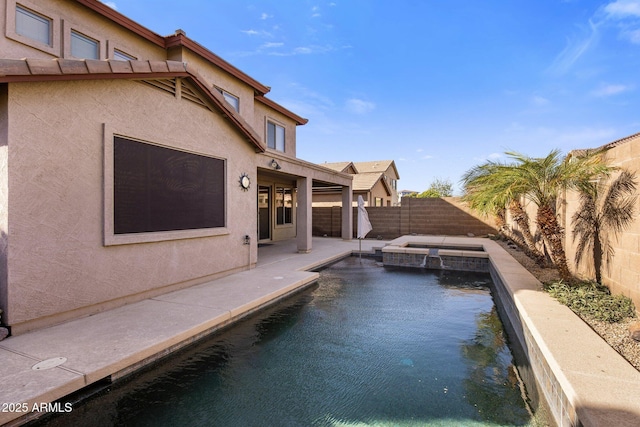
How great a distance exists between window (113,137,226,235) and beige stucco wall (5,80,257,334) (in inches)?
10.9

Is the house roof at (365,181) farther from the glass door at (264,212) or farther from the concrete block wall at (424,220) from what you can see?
the glass door at (264,212)

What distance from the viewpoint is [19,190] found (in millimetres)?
4414

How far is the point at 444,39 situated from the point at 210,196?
15513mm

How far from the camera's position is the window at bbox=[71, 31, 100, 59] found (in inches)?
293

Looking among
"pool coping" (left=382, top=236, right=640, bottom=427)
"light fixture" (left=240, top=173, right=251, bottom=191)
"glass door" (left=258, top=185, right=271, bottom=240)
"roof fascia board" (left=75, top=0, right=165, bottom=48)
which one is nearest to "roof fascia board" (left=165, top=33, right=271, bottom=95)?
"roof fascia board" (left=75, top=0, right=165, bottom=48)

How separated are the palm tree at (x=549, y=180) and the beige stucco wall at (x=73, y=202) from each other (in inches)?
290

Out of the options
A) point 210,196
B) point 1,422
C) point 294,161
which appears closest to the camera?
point 1,422

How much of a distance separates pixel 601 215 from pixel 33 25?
12.2 m

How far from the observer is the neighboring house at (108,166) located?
448 centimetres

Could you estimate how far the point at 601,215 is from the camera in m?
6.12

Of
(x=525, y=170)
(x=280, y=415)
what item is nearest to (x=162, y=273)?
(x=280, y=415)

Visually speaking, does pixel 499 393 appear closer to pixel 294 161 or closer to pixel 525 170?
pixel 525 170

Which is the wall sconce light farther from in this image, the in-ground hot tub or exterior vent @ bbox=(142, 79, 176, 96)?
the in-ground hot tub

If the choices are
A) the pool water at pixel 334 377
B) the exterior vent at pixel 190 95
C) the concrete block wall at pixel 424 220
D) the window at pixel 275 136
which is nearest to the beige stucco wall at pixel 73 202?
the exterior vent at pixel 190 95
